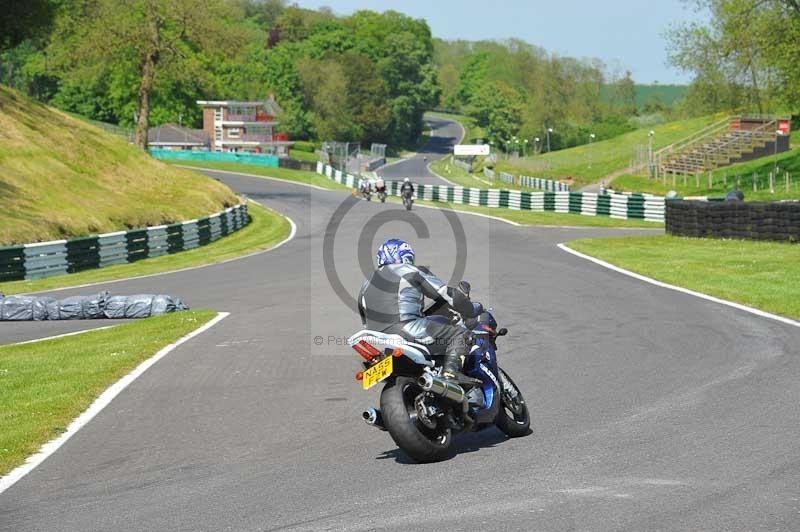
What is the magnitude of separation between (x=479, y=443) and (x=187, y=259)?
83.5 feet

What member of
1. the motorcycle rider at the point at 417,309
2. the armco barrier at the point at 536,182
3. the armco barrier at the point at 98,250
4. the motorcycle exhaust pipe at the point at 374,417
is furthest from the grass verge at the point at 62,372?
the armco barrier at the point at 536,182

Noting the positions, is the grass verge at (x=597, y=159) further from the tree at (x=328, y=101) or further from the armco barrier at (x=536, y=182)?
the tree at (x=328, y=101)

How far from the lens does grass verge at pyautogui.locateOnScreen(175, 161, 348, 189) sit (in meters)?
84.0

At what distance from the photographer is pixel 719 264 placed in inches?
971

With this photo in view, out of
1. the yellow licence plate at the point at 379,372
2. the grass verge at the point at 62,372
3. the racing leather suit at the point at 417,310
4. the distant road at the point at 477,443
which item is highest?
the racing leather suit at the point at 417,310

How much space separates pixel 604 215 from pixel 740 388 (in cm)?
3795

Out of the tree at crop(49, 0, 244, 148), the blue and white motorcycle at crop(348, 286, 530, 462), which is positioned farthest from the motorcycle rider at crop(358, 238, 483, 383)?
the tree at crop(49, 0, 244, 148)

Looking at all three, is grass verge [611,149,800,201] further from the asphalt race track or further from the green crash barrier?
the asphalt race track

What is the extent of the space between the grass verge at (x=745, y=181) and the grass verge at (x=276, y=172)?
2367cm

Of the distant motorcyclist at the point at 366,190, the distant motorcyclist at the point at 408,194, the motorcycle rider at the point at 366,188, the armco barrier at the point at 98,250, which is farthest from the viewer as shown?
the motorcycle rider at the point at 366,188

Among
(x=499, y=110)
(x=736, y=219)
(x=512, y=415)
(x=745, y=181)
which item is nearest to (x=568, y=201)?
(x=736, y=219)

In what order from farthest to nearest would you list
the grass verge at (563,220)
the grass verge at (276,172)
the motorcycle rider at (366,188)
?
the grass verge at (276,172)
the motorcycle rider at (366,188)
the grass verge at (563,220)

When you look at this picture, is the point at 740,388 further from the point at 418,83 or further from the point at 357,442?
the point at 418,83

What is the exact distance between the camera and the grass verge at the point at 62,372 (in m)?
9.92
